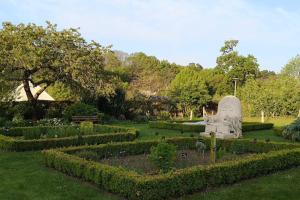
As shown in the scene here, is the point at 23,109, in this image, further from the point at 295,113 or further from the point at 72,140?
the point at 295,113

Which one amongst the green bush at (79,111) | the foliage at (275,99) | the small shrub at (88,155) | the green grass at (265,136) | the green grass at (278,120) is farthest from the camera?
the foliage at (275,99)

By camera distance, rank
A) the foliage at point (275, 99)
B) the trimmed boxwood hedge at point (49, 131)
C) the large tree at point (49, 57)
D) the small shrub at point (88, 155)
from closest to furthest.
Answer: the small shrub at point (88, 155) < the trimmed boxwood hedge at point (49, 131) < the large tree at point (49, 57) < the foliage at point (275, 99)

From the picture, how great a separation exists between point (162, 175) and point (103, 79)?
20.7 m

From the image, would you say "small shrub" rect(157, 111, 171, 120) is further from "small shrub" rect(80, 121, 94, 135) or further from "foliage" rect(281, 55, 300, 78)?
"foliage" rect(281, 55, 300, 78)

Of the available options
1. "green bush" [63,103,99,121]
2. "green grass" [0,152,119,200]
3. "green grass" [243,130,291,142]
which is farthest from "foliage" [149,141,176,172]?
"green bush" [63,103,99,121]

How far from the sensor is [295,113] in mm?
39312

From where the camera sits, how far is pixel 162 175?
7098 mm

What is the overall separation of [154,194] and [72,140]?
304 inches

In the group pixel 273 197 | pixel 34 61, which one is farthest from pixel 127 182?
pixel 34 61

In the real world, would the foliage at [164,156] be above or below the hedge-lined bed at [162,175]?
above

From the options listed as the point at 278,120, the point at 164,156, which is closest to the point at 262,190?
the point at 164,156

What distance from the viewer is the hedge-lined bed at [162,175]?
684 cm

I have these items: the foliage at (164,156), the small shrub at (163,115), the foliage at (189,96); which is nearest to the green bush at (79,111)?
the small shrub at (163,115)

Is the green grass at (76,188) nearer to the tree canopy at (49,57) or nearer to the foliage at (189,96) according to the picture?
the tree canopy at (49,57)
